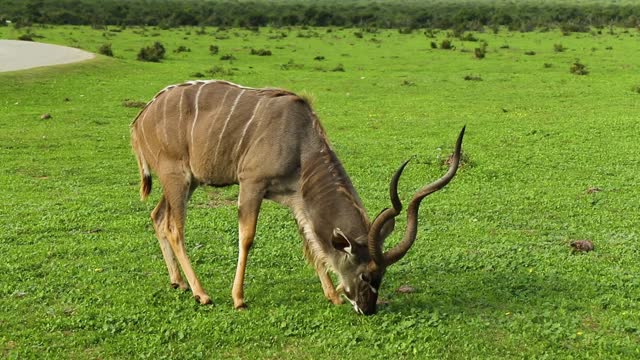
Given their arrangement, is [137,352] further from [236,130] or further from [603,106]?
[603,106]

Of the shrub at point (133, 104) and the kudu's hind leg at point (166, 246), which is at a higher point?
the kudu's hind leg at point (166, 246)

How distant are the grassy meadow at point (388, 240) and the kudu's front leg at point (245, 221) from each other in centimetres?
17

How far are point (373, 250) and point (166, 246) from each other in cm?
246

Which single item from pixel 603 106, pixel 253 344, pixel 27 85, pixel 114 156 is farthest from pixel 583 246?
pixel 27 85

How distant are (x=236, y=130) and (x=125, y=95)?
15.7 meters

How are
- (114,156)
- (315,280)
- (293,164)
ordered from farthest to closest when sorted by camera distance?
(114,156) → (315,280) → (293,164)

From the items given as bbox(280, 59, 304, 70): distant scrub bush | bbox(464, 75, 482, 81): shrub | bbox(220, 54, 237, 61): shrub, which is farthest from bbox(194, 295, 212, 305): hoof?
bbox(220, 54, 237, 61): shrub

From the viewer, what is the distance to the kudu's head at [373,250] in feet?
20.0

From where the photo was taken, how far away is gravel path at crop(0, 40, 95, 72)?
2525cm

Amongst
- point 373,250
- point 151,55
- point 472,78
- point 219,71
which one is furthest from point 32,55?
point 373,250

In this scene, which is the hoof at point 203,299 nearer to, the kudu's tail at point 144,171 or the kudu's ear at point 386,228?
the kudu's tail at point 144,171

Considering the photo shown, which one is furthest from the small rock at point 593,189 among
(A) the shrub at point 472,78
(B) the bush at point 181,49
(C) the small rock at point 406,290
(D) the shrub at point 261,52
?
(B) the bush at point 181,49

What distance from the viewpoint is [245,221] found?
6879 millimetres

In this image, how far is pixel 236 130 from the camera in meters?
7.09
